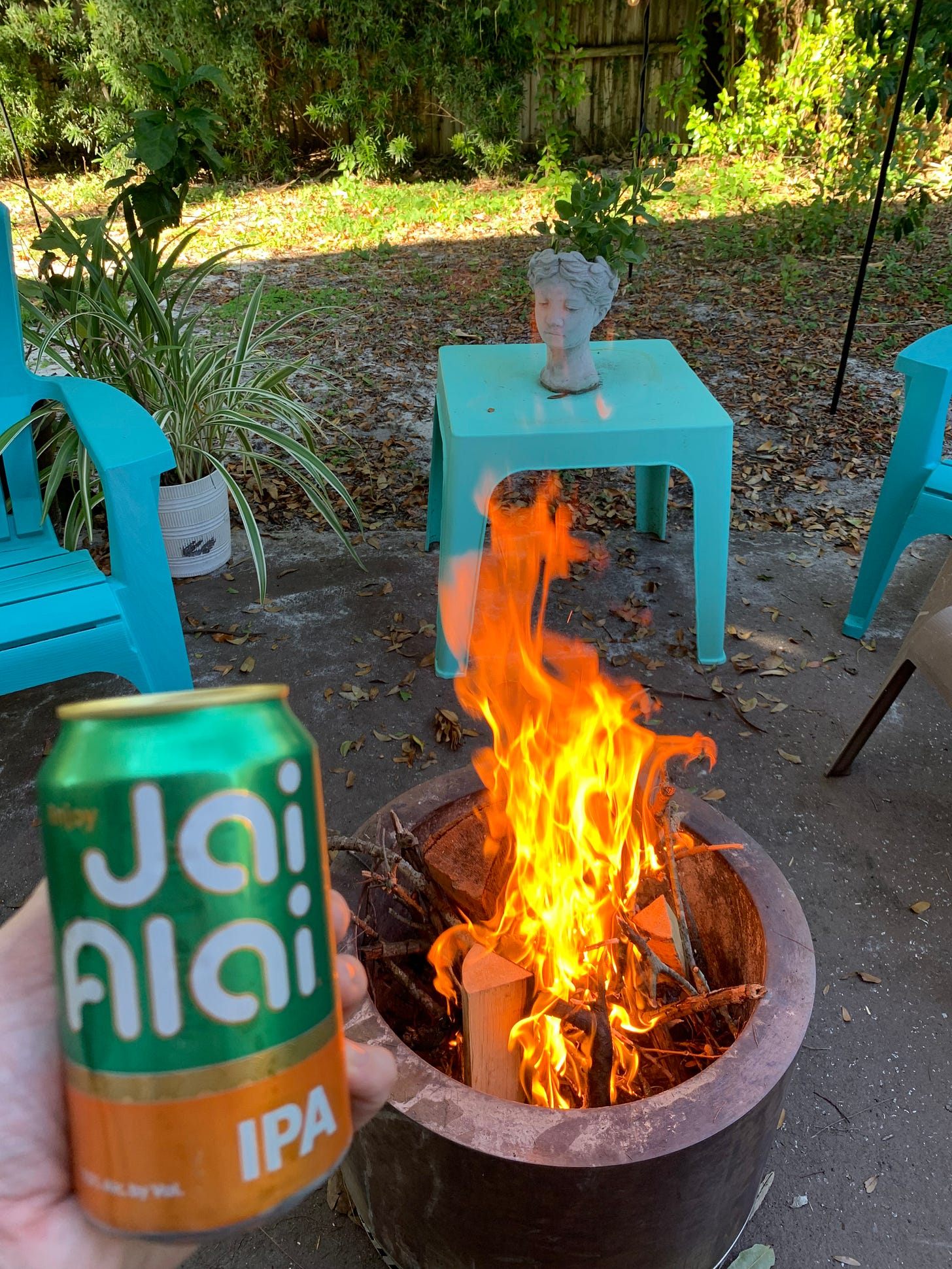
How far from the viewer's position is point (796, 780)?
2322 millimetres

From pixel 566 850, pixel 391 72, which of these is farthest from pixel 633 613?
pixel 391 72

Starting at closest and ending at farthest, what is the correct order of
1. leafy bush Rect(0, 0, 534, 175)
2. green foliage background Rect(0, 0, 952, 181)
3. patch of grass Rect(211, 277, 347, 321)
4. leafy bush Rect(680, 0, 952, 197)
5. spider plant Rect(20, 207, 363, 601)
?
spider plant Rect(20, 207, 363, 601)
leafy bush Rect(680, 0, 952, 197)
patch of grass Rect(211, 277, 347, 321)
green foliage background Rect(0, 0, 952, 181)
leafy bush Rect(0, 0, 534, 175)

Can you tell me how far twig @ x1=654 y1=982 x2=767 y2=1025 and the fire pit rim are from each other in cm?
2

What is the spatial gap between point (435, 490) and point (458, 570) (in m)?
0.72

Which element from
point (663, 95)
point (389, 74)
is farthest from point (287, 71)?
point (663, 95)

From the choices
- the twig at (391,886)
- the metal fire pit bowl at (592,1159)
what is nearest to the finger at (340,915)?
the metal fire pit bowl at (592,1159)

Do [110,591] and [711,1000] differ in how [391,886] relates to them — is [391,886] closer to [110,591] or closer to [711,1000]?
[711,1000]

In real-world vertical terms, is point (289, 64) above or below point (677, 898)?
above

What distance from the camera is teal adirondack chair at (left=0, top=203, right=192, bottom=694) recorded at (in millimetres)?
1932

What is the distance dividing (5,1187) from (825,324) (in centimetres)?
517

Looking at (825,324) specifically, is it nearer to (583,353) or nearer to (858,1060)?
(583,353)

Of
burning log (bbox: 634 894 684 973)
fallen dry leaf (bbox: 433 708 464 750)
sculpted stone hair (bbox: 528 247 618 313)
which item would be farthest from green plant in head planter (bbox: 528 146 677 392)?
burning log (bbox: 634 894 684 973)

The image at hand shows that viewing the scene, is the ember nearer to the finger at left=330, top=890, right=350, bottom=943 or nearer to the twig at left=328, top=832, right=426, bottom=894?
the twig at left=328, top=832, right=426, bottom=894

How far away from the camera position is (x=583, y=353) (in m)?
2.56
